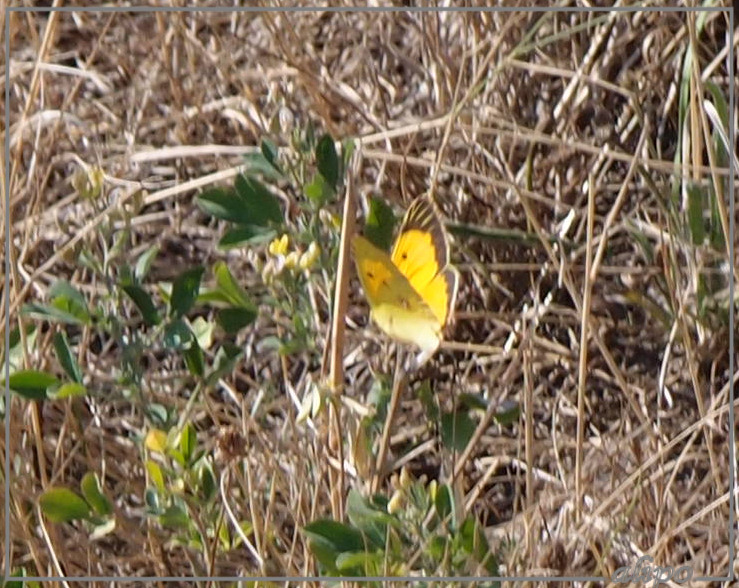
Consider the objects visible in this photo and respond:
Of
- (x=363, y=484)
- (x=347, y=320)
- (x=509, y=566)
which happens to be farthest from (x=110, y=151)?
(x=509, y=566)

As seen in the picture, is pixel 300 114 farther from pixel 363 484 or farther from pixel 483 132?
pixel 363 484

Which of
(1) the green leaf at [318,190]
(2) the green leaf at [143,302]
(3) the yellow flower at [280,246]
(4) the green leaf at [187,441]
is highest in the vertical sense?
(1) the green leaf at [318,190]

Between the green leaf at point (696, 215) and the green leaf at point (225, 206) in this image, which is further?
the green leaf at point (696, 215)

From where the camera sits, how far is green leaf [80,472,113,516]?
3.13 feet

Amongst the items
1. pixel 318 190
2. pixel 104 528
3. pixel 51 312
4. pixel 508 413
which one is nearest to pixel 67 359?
pixel 51 312

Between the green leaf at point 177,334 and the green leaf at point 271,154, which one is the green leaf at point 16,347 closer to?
the green leaf at point 177,334

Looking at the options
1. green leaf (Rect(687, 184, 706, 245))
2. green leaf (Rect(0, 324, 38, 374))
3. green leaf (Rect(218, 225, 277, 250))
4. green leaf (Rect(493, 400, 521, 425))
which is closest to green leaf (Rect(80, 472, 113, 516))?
green leaf (Rect(0, 324, 38, 374))

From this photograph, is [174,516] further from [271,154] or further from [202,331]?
[271,154]

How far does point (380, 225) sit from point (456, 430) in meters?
0.17

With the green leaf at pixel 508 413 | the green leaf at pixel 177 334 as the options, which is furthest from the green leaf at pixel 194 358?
the green leaf at pixel 508 413

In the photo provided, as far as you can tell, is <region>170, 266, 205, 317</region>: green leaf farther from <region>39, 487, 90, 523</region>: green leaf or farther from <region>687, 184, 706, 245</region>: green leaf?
<region>687, 184, 706, 245</region>: green leaf

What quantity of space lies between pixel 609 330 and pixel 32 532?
0.52m

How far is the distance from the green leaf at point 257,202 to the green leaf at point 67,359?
0.17 meters

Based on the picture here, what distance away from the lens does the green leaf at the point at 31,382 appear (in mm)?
949
